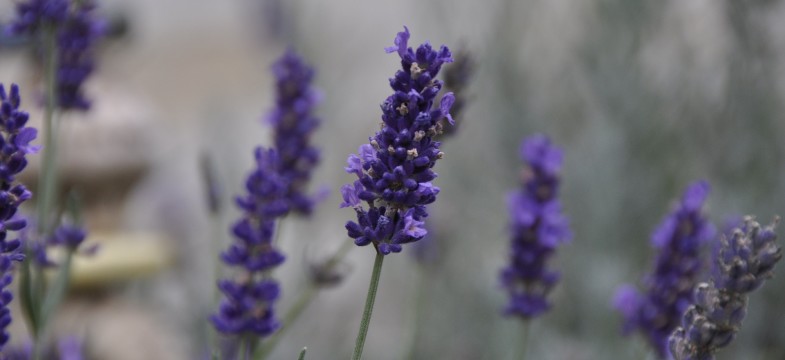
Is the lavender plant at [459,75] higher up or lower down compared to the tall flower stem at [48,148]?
higher up

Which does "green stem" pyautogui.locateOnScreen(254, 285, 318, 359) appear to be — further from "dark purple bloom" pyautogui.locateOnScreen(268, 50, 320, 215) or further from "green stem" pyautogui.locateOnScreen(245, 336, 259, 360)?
"dark purple bloom" pyautogui.locateOnScreen(268, 50, 320, 215)

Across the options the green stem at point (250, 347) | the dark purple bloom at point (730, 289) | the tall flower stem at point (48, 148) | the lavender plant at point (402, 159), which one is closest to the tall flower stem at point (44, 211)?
the tall flower stem at point (48, 148)

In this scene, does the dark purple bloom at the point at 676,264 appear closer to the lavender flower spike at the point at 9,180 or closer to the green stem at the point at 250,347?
the green stem at the point at 250,347

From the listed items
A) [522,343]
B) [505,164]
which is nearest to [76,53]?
[522,343]

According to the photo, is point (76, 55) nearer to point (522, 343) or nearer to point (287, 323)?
A: point (287, 323)

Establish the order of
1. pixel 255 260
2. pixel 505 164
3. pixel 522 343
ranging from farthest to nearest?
pixel 505 164 → pixel 522 343 → pixel 255 260

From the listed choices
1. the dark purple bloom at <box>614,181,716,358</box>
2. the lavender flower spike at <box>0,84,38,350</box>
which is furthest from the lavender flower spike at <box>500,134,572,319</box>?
the lavender flower spike at <box>0,84,38,350</box>
